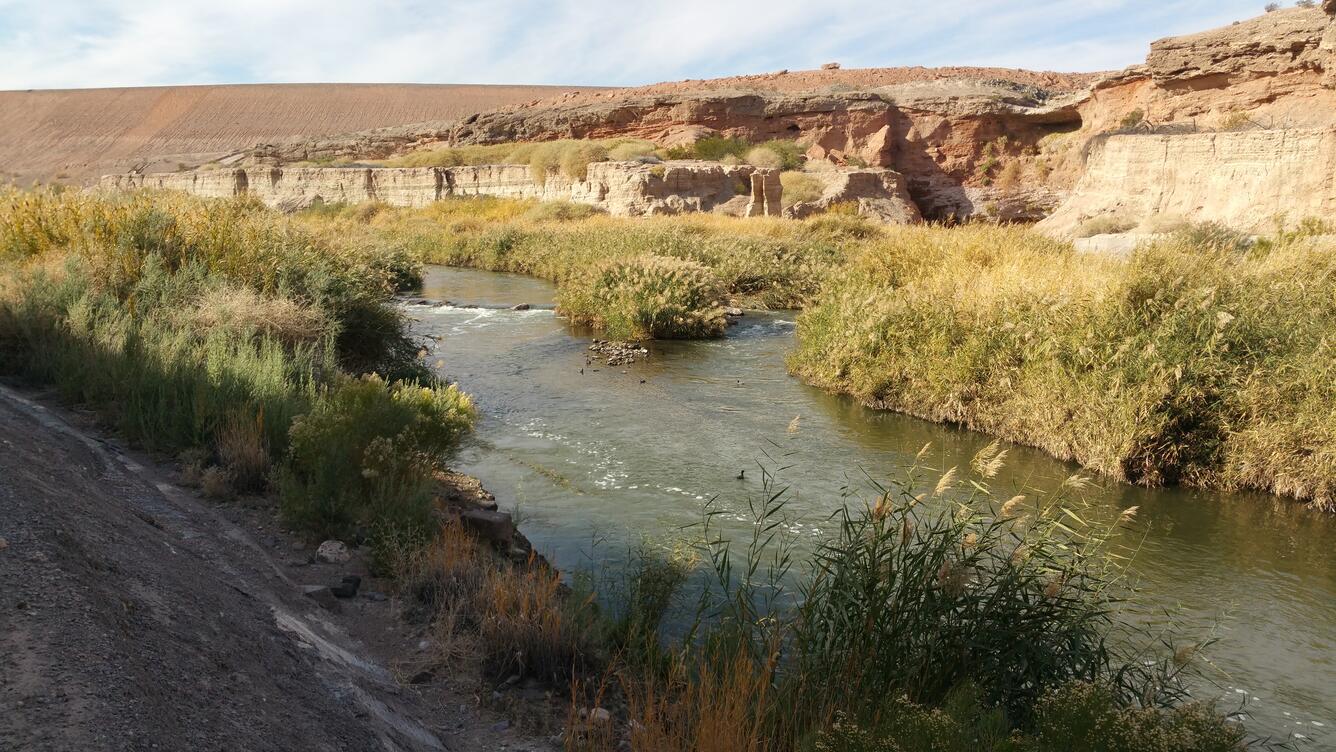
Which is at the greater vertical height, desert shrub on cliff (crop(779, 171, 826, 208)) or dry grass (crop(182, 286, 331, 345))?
desert shrub on cliff (crop(779, 171, 826, 208))

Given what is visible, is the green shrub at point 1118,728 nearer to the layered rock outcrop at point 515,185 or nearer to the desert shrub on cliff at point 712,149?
the layered rock outcrop at point 515,185

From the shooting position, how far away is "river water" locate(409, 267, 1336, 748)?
5336 millimetres

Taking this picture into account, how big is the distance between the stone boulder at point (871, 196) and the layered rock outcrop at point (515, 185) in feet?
8.39

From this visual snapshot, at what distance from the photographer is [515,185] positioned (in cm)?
3641

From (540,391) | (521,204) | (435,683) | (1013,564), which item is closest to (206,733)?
(435,683)

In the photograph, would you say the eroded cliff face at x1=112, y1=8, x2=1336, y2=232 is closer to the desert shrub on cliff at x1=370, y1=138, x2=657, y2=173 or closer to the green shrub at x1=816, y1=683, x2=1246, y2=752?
the desert shrub on cliff at x1=370, y1=138, x2=657, y2=173

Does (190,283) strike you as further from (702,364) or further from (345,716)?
(345,716)

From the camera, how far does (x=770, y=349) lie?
14344mm

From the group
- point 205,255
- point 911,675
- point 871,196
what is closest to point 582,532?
point 911,675

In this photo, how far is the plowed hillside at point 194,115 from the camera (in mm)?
79250

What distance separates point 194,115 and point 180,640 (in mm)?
98407

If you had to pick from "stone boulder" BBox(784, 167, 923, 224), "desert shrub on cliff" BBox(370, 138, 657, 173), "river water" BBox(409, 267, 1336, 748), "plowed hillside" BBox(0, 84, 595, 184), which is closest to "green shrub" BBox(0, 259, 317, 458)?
"river water" BBox(409, 267, 1336, 748)

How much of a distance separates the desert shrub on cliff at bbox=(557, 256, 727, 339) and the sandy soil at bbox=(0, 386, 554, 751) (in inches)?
394

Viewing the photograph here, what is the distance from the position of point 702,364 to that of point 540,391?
2831 mm
